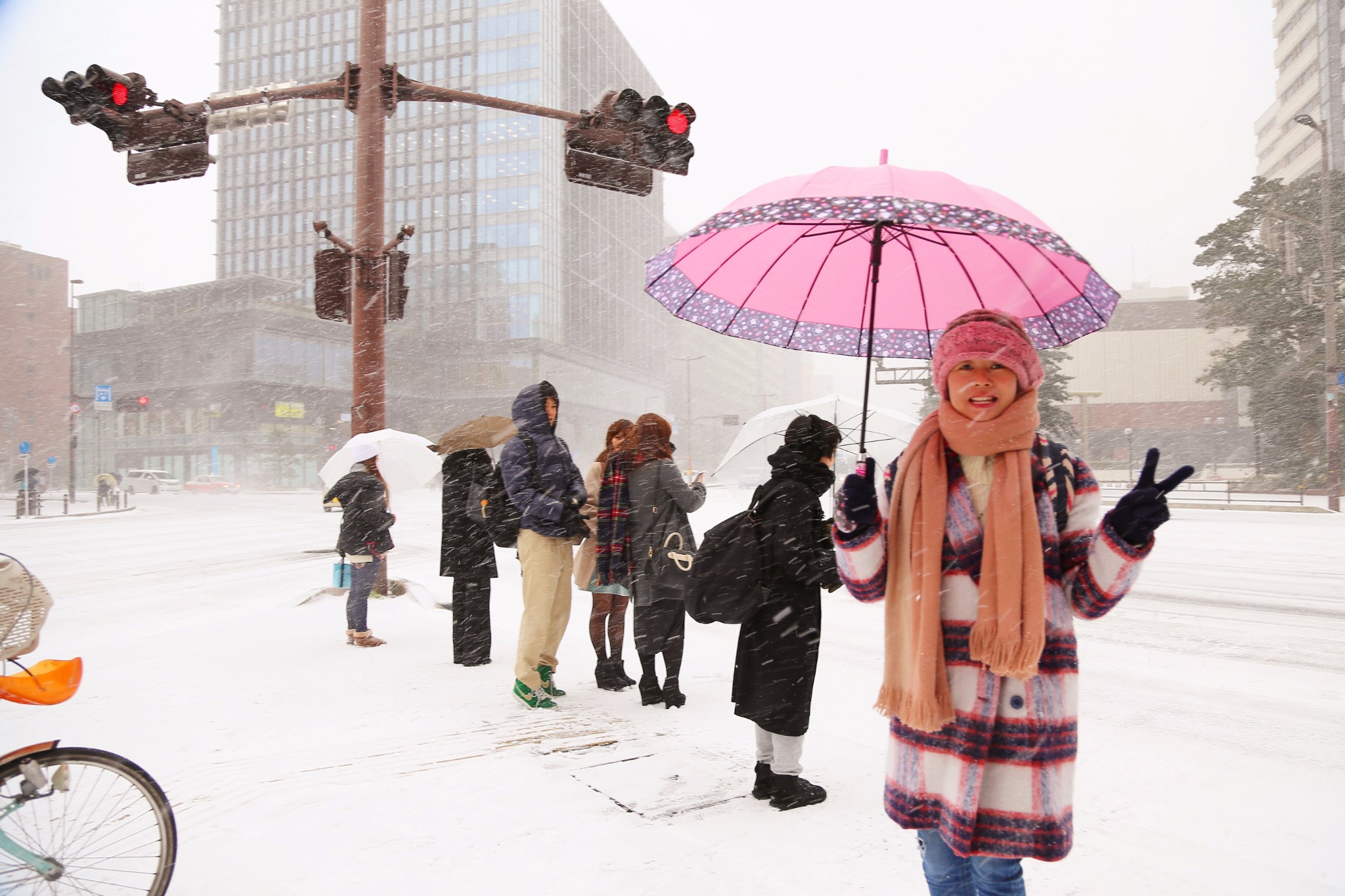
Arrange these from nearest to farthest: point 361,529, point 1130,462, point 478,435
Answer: point 478,435 < point 361,529 < point 1130,462

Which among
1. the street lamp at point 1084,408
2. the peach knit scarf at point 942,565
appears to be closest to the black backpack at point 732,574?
the peach knit scarf at point 942,565

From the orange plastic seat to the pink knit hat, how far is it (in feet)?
8.82

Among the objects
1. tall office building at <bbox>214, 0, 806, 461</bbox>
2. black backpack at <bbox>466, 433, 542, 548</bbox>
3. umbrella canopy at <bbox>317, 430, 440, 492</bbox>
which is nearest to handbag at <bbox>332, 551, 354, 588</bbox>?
umbrella canopy at <bbox>317, 430, 440, 492</bbox>

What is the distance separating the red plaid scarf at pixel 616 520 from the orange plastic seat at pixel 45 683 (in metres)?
3.02

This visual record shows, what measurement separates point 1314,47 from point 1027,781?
80.0 metres

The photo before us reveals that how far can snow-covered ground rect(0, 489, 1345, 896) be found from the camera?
10.3 ft

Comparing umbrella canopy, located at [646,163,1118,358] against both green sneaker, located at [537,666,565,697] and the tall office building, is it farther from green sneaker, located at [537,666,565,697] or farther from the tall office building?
the tall office building

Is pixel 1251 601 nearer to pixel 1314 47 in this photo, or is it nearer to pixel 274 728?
pixel 274 728

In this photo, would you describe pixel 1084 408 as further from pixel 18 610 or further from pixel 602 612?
pixel 18 610

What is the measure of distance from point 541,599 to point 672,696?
1042 millimetres

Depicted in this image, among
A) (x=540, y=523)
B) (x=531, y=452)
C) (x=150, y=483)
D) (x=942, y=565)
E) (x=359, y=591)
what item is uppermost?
(x=531, y=452)

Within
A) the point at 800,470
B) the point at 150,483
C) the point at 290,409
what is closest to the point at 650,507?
the point at 800,470

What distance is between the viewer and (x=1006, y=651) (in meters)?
1.99

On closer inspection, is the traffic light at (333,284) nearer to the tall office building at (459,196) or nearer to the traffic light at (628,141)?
the traffic light at (628,141)
